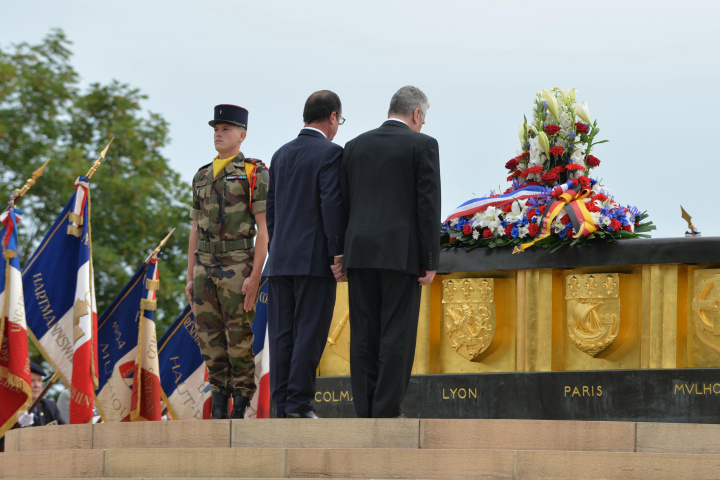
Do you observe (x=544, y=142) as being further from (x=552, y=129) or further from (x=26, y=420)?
(x=26, y=420)

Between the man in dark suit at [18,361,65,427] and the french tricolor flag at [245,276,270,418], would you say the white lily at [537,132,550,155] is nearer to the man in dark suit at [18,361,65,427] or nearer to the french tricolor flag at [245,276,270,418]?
the french tricolor flag at [245,276,270,418]

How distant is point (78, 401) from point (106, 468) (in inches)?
104

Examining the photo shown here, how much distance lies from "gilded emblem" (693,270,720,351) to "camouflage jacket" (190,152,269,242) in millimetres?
2885

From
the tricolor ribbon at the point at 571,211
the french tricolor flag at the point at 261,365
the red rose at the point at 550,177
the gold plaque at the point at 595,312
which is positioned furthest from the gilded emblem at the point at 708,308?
the french tricolor flag at the point at 261,365

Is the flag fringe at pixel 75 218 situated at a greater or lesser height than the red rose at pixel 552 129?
lesser

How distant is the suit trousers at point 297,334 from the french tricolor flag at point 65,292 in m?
2.78

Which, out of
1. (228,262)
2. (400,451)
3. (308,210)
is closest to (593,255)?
(308,210)

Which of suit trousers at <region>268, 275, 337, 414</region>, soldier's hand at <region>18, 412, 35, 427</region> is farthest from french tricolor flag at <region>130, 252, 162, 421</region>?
suit trousers at <region>268, 275, 337, 414</region>

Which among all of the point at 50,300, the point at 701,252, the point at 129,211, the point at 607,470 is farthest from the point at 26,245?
the point at 607,470

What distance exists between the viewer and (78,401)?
9016 mm

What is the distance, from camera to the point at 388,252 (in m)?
6.59

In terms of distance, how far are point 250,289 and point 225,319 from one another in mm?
289

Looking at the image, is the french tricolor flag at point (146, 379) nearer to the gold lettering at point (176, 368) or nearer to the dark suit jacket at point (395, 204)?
the gold lettering at point (176, 368)

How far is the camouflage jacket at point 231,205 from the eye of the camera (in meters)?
7.53
